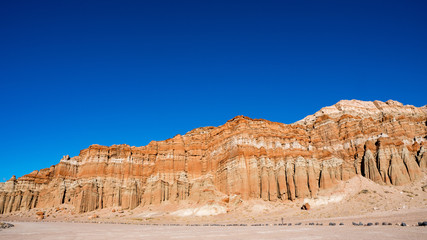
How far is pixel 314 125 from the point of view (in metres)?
73.0

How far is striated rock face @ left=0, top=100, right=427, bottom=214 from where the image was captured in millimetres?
57656

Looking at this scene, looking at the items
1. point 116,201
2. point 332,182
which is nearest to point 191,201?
point 116,201

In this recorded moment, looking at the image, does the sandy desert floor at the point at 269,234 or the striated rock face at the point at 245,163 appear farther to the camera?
the striated rock face at the point at 245,163

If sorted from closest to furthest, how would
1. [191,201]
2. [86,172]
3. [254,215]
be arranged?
[254,215] → [191,201] → [86,172]

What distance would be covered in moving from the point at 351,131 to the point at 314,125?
10733 mm

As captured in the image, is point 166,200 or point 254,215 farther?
point 166,200

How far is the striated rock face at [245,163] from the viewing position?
57656mm

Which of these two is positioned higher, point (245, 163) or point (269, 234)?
point (245, 163)

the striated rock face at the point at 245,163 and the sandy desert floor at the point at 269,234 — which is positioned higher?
the striated rock face at the point at 245,163

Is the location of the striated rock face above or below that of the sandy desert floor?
above

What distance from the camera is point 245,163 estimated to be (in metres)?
63.3

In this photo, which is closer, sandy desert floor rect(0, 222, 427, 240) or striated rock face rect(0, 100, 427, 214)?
sandy desert floor rect(0, 222, 427, 240)

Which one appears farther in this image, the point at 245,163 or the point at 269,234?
the point at 245,163

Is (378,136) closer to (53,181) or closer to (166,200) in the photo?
(166,200)
